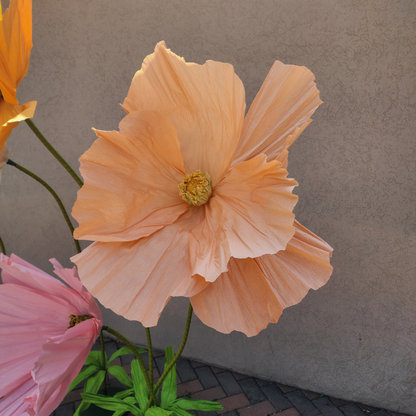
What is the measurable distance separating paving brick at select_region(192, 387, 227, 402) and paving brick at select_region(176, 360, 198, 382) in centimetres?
12

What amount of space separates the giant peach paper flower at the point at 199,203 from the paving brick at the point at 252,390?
60.8 inches

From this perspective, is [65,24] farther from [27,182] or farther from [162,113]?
[162,113]

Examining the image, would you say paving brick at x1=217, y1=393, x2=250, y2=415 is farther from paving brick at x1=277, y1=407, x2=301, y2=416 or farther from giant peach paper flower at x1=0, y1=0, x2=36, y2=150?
giant peach paper flower at x1=0, y1=0, x2=36, y2=150

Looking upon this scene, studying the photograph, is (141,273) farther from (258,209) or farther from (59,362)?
(59,362)

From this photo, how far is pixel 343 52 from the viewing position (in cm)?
137

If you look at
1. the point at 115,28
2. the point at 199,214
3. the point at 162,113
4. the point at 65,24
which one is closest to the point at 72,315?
the point at 199,214

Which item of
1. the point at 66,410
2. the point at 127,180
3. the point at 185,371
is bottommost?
the point at 185,371

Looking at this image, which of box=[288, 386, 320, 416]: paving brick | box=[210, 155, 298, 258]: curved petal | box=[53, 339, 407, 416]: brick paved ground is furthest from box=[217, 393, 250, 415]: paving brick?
box=[210, 155, 298, 258]: curved petal

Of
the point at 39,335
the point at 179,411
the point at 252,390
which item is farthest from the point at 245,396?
the point at 39,335

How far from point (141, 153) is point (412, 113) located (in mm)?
1143

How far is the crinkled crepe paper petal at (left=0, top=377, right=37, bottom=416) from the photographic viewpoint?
770mm

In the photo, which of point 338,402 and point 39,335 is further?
point 338,402

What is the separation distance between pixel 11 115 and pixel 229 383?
1.81 m

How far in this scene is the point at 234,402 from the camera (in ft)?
6.20
